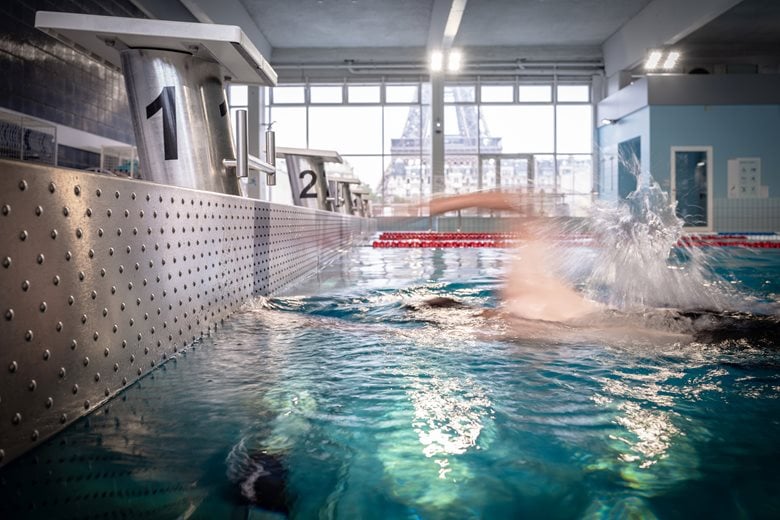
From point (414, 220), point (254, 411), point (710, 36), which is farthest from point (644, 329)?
point (414, 220)

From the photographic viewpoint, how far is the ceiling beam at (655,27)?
44.1 ft

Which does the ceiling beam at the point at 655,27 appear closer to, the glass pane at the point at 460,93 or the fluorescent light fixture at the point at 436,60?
the glass pane at the point at 460,93

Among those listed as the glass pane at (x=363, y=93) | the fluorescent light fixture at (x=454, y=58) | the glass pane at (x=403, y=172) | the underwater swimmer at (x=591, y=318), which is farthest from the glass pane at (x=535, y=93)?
the underwater swimmer at (x=591, y=318)

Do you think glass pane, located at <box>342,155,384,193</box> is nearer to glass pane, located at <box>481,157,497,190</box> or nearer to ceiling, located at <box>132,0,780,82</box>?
ceiling, located at <box>132,0,780,82</box>

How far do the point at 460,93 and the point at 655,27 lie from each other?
677 cm

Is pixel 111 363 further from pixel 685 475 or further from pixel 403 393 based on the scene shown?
pixel 685 475

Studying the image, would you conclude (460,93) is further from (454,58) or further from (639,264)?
(639,264)

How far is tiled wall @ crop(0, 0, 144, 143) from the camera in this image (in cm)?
688

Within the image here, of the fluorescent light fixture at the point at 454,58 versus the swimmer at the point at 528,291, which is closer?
the swimmer at the point at 528,291

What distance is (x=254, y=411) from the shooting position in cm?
159

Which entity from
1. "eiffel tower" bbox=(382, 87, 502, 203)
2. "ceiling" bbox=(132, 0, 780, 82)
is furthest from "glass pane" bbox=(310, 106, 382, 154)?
"ceiling" bbox=(132, 0, 780, 82)

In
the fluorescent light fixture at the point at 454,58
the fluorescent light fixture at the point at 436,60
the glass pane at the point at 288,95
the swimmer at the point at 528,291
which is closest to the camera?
the swimmer at the point at 528,291

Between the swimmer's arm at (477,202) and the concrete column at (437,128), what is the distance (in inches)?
574

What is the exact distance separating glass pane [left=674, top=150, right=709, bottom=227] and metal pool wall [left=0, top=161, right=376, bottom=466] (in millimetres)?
16492
